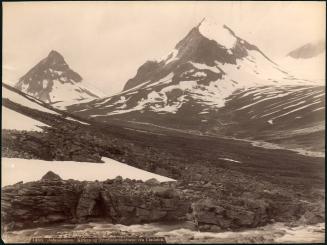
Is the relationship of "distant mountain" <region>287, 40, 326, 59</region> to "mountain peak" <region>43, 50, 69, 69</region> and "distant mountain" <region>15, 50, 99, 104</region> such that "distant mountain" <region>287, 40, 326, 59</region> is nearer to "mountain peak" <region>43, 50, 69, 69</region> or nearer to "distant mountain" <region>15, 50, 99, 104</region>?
"distant mountain" <region>15, 50, 99, 104</region>

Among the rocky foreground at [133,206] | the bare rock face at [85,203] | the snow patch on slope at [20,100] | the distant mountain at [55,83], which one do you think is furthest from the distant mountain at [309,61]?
the snow patch on slope at [20,100]

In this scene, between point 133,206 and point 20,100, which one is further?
point 20,100

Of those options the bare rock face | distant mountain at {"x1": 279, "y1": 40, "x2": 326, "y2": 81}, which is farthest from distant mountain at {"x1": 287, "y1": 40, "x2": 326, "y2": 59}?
the bare rock face

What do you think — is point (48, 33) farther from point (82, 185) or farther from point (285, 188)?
point (285, 188)

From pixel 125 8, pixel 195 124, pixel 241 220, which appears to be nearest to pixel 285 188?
pixel 241 220

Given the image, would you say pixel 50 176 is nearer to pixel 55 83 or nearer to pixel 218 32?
pixel 55 83

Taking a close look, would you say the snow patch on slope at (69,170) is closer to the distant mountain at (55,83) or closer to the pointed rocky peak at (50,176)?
the pointed rocky peak at (50,176)

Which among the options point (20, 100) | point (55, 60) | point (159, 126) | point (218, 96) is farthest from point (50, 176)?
point (218, 96)
